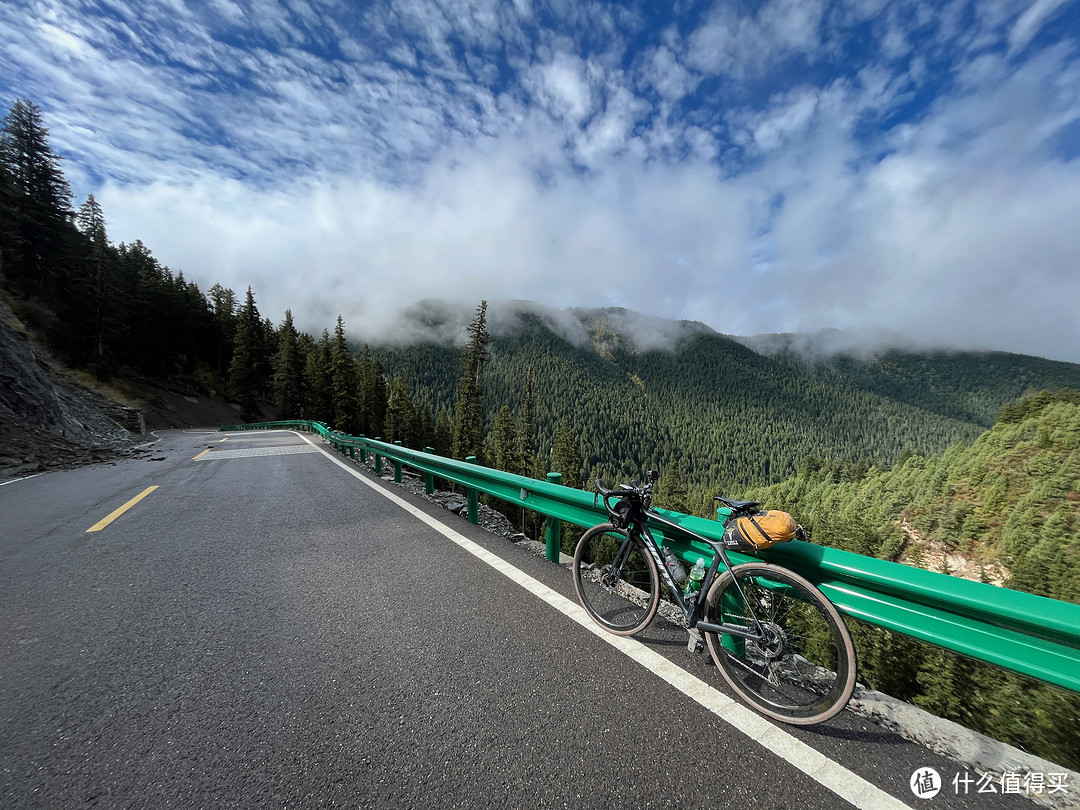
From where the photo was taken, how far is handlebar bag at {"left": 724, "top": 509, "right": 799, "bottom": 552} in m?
2.41

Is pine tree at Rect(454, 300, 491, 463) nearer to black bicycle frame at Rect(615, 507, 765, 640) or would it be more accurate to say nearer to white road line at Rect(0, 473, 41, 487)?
white road line at Rect(0, 473, 41, 487)

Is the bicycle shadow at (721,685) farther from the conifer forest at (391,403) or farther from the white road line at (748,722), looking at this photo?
the conifer forest at (391,403)

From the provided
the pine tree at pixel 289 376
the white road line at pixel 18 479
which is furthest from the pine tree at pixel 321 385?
the white road line at pixel 18 479

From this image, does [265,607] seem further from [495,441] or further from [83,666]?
[495,441]

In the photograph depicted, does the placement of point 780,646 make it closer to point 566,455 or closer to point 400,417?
point 400,417

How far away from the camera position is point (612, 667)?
2633 millimetres

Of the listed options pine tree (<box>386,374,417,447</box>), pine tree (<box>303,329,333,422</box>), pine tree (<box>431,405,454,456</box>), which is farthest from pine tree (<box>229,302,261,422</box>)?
pine tree (<box>431,405,454,456</box>)

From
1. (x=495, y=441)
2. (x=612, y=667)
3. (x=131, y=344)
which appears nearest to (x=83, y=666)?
(x=612, y=667)

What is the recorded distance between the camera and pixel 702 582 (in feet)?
9.18

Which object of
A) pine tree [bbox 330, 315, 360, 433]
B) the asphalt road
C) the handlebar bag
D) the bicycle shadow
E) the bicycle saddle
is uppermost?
pine tree [bbox 330, 315, 360, 433]

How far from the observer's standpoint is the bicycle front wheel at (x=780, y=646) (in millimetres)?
2125

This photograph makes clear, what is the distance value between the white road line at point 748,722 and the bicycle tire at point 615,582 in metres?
0.10

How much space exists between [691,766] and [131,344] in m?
64.6

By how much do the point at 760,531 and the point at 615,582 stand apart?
59.8 inches
